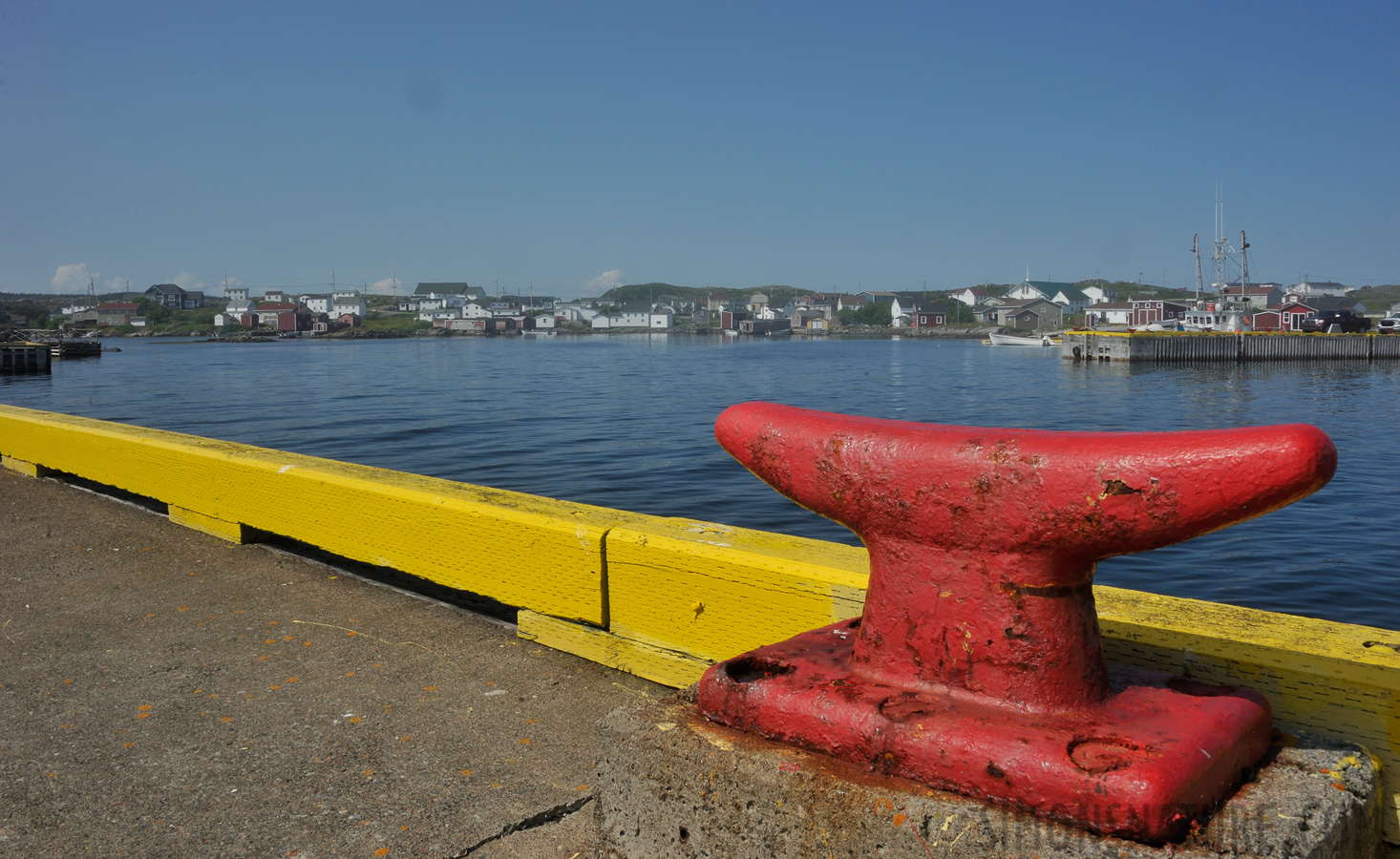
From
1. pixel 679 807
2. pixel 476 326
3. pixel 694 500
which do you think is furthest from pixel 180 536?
pixel 476 326

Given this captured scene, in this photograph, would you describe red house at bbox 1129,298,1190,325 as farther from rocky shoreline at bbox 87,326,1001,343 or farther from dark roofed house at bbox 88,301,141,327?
dark roofed house at bbox 88,301,141,327

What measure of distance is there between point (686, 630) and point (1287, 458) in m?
2.34

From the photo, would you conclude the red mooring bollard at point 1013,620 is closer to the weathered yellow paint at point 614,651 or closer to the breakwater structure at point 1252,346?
the weathered yellow paint at point 614,651

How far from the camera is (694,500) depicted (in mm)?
14227

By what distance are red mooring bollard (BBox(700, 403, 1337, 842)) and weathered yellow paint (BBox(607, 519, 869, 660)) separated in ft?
2.70

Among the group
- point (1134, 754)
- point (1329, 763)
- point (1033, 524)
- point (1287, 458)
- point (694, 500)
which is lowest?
point (694, 500)

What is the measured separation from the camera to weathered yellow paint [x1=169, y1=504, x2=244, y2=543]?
604 centimetres

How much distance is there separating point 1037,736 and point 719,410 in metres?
29.6

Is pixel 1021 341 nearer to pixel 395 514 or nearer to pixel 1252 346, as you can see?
pixel 1252 346

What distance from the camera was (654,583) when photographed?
12.6 feet

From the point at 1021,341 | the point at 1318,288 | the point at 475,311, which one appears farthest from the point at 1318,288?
the point at 475,311

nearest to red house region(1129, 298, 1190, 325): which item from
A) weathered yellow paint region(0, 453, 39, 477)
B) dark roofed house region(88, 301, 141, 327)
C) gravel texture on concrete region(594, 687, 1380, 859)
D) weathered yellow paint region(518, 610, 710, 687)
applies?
weathered yellow paint region(0, 453, 39, 477)

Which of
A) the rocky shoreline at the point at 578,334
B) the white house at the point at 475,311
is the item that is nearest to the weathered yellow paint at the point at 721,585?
the rocky shoreline at the point at 578,334

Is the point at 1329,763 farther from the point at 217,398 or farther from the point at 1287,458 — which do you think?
the point at 217,398
